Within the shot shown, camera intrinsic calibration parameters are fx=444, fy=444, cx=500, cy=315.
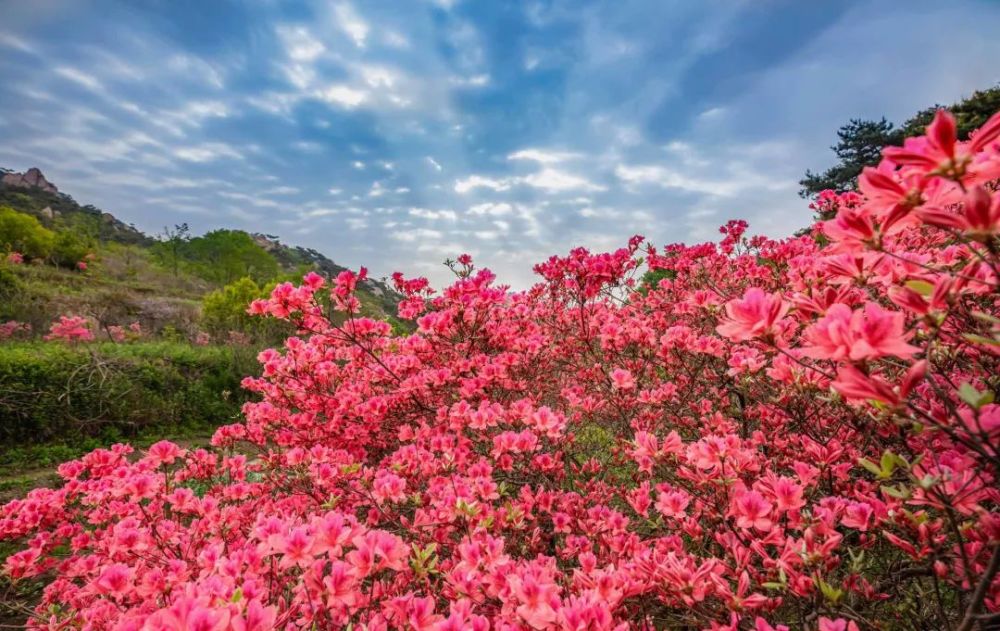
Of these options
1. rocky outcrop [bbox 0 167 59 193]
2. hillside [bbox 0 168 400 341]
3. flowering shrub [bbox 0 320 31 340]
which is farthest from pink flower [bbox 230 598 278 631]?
rocky outcrop [bbox 0 167 59 193]

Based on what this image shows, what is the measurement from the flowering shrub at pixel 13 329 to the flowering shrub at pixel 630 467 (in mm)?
10672

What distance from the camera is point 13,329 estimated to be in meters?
11.6

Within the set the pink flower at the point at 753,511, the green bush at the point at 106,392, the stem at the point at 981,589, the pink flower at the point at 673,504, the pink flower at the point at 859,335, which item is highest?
the pink flower at the point at 859,335

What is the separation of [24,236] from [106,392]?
22.1m

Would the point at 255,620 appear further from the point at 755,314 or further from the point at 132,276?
the point at 132,276

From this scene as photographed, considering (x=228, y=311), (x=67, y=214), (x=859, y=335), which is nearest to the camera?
(x=859, y=335)

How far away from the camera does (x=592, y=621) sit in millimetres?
1181

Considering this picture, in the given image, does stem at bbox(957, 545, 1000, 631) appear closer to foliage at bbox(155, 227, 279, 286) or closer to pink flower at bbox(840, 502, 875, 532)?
pink flower at bbox(840, 502, 875, 532)

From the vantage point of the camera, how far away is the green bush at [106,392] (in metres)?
8.05

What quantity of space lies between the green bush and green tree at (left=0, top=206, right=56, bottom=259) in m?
17.9

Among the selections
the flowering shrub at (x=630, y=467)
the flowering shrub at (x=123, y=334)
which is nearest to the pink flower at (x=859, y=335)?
the flowering shrub at (x=630, y=467)

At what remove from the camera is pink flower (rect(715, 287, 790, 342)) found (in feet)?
3.38

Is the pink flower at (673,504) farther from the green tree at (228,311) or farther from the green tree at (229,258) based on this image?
the green tree at (229,258)

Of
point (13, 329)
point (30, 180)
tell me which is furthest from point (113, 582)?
point (30, 180)
